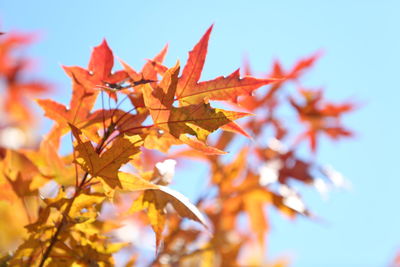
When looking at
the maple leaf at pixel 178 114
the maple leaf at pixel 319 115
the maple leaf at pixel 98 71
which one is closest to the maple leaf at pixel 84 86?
the maple leaf at pixel 98 71

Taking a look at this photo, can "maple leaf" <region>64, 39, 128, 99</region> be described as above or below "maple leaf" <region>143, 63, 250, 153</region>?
above

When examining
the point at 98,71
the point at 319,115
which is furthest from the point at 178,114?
the point at 319,115

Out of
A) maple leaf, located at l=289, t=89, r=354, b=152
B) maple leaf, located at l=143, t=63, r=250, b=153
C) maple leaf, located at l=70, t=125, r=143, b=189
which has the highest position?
maple leaf, located at l=289, t=89, r=354, b=152

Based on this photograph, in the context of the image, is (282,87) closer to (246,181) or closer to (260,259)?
(246,181)

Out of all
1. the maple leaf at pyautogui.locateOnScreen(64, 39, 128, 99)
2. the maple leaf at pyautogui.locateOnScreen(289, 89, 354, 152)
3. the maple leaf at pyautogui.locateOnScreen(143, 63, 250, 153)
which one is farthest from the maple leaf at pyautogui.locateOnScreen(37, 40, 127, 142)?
the maple leaf at pyautogui.locateOnScreen(289, 89, 354, 152)

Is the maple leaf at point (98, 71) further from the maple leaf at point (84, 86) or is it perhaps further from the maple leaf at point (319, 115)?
the maple leaf at point (319, 115)

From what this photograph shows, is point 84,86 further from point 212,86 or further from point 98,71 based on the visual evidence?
point 212,86

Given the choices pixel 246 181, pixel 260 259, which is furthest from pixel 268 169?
pixel 260 259

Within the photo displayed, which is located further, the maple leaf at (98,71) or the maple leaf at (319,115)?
the maple leaf at (319,115)

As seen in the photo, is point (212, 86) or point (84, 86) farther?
point (84, 86)

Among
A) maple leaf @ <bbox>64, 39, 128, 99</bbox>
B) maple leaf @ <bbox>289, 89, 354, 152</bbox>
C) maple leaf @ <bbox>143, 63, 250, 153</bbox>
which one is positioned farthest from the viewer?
maple leaf @ <bbox>289, 89, 354, 152</bbox>

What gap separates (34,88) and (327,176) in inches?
57.6

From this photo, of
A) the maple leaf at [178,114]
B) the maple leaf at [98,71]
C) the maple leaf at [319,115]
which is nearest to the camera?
the maple leaf at [178,114]

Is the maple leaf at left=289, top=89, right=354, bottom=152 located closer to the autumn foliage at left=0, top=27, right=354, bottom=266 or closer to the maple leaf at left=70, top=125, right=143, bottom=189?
the autumn foliage at left=0, top=27, right=354, bottom=266
